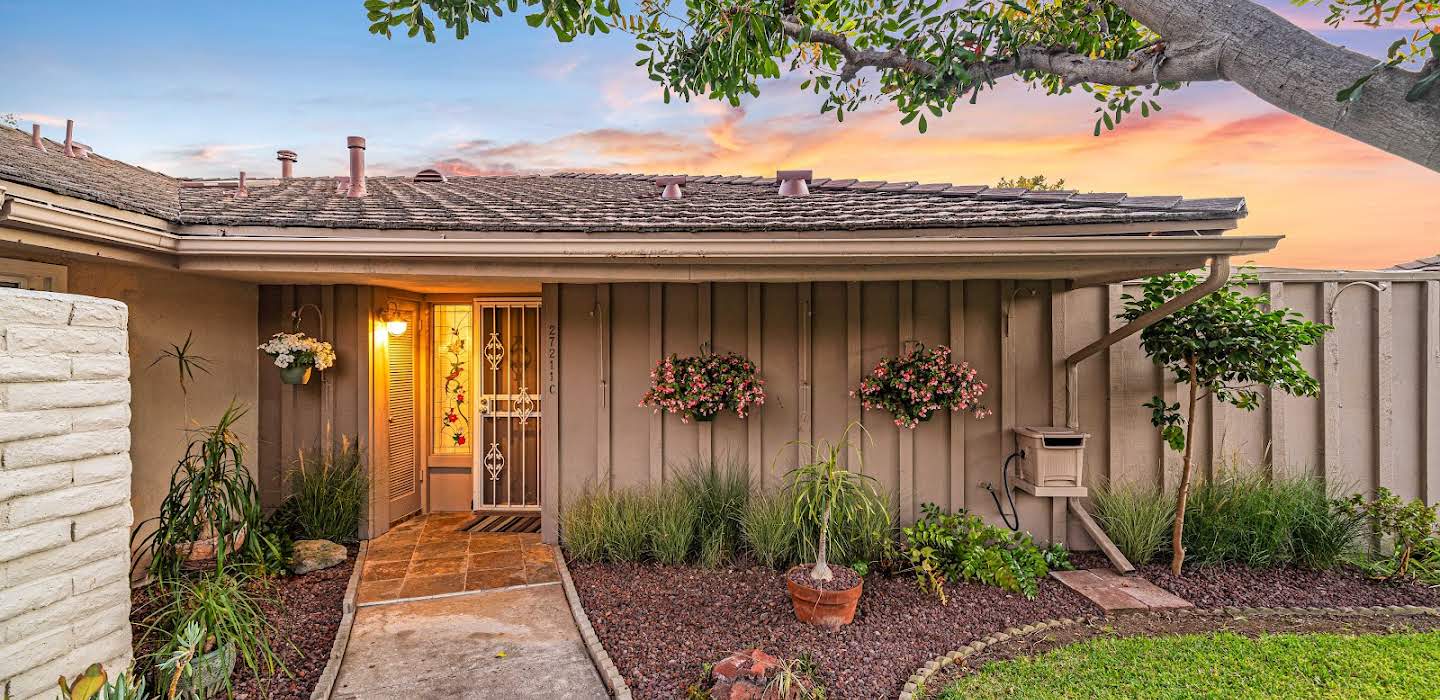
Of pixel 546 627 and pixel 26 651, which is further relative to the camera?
pixel 546 627

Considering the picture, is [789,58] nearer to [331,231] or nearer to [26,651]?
[331,231]

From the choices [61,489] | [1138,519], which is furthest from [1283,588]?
[61,489]

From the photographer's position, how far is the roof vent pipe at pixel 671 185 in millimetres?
5000

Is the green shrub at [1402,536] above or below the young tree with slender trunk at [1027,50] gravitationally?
below

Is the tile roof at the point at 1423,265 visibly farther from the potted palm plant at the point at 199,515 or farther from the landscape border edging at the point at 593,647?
the potted palm plant at the point at 199,515

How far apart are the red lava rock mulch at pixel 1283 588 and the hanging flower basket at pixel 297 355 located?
622 cm

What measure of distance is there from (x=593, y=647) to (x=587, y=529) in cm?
131

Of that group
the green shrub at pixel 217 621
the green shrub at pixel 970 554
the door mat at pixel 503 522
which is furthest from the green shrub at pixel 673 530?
the green shrub at pixel 217 621

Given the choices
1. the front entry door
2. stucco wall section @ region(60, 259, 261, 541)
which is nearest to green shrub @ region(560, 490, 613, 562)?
the front entry door

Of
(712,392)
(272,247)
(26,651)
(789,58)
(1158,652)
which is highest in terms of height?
(789,58)

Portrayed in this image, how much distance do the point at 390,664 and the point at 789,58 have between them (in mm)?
4595

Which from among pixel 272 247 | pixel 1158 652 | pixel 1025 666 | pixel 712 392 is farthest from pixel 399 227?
pixel 1158 652

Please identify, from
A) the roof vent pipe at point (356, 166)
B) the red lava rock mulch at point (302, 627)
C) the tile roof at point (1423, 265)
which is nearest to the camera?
the red lava rock mulch at point (302, 627)

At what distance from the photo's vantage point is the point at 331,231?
11.6ft
